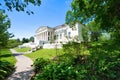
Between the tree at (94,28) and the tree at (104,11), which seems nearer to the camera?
the tree at (104,11)

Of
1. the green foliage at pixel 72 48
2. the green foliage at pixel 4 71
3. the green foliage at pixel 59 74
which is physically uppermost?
the green foliage at pixel 72 48

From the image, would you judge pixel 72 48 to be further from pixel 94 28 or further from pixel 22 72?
pixel 94 28

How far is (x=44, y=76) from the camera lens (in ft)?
28.0

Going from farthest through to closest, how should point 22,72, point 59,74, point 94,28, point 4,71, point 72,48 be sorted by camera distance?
1. point 94,28
2. point 22,72
3. point 4,71
4. point 72,48
5. point 59,74

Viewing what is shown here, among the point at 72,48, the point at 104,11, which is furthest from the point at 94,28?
the point at 72,48

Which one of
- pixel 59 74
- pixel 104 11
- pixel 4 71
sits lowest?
pixel 4 71

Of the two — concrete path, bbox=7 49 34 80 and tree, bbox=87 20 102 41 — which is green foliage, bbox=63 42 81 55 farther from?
tree, bbox=87 20 102 41

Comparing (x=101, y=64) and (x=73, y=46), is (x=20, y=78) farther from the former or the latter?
(x=101, y=64)

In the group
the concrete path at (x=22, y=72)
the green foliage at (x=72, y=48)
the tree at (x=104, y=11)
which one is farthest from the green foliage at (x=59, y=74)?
the tree at (x=104, y=11)

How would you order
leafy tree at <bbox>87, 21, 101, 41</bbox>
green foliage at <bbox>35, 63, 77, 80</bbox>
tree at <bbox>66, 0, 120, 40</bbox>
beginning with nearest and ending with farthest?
green foliage at <bbox>35, 63, 77, 80</bbox>, tree at <bbox>66, 0, 120, 40</bbox>, leafy tree at <bbox>87, 21, 101, 41</bbox>

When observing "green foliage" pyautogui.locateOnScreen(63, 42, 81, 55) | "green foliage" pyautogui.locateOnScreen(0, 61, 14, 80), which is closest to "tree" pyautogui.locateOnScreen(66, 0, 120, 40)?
"green foliage" pyautogui.locateOnScreen(63, 42, 81, 55)

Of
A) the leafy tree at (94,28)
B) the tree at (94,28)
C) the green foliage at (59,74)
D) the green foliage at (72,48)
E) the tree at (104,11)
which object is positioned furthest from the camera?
the tree at (94,28)

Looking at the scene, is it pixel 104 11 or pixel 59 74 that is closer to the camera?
pixel 59 74

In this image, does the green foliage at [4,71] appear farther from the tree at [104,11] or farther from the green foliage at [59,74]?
the tree at [104,11]
